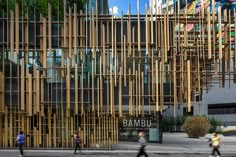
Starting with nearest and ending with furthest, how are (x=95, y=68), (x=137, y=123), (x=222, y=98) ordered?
1. (x=95, y=68)
2. (x=137, y=123)
3. (x=222, y=98)

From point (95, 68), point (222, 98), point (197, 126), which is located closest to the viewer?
point (95, 68)

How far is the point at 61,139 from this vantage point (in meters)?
28.5

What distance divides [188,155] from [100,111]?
5.90 meters

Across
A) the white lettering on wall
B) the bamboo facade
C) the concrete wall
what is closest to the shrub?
the white lettering on wall

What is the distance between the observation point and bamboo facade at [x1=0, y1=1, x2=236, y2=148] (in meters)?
26.8

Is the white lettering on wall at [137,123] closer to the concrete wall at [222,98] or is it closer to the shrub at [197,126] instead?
the shrub at [197,126]

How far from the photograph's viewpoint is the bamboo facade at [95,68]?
2683 cm

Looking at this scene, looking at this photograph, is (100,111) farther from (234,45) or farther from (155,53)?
(234,45)

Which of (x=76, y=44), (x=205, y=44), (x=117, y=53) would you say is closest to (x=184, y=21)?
(x=205, y=44)

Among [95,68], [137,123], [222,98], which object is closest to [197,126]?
[137,123]

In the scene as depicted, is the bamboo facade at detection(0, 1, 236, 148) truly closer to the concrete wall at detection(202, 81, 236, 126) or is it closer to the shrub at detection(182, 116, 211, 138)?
the shrub at detection(182, 116, 211, 138)

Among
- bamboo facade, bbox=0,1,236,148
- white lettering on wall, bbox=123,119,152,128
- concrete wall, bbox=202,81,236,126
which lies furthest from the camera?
concrete wall, bbox=202,81,236,126

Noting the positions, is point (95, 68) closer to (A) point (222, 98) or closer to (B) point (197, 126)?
(B) point (197, 126)

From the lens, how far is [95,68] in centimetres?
2819
